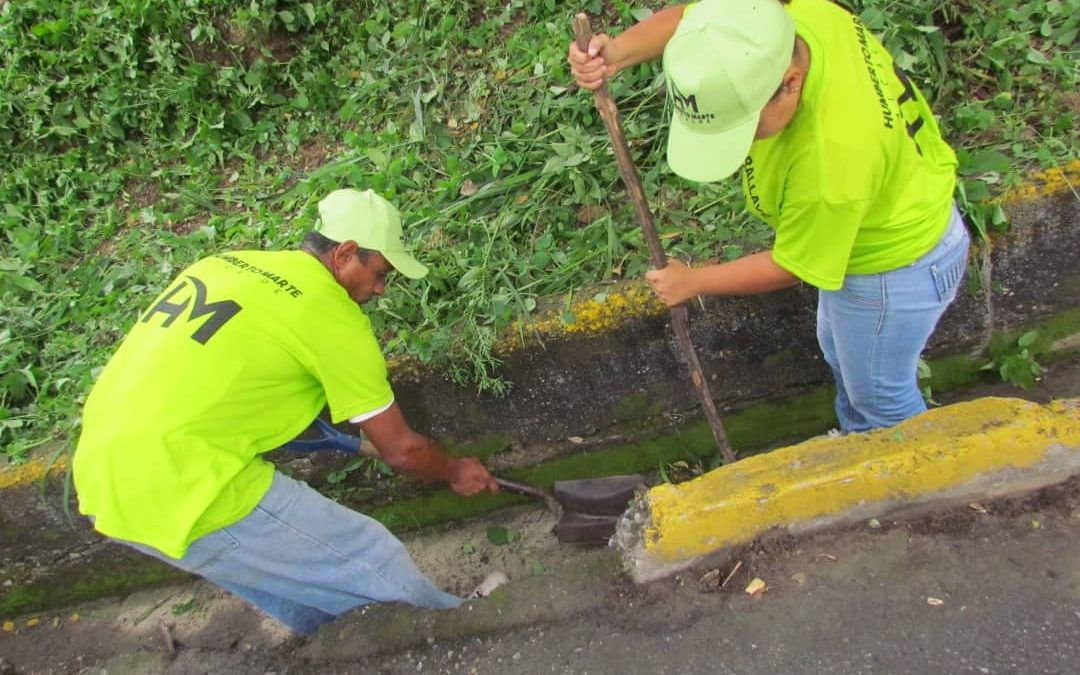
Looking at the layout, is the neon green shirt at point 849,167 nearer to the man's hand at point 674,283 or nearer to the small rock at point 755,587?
the man's hand at point 674,283

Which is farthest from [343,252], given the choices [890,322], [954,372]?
[954,372]


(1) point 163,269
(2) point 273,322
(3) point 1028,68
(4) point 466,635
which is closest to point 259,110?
(1) point 163,269

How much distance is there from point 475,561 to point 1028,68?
124 inches

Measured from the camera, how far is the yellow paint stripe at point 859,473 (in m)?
2.18

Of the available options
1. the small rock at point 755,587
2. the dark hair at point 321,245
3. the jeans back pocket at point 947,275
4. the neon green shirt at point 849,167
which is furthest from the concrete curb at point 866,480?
the dark hair at point 321,245

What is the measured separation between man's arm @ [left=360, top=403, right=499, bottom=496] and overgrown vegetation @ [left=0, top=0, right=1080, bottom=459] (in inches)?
15.2

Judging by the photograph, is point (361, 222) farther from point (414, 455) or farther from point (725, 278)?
point (725, 278)

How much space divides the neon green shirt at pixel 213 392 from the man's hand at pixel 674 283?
0.94 meters

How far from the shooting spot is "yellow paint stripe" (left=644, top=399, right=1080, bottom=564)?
2178 millimetres

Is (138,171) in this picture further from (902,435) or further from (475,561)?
(902,435)

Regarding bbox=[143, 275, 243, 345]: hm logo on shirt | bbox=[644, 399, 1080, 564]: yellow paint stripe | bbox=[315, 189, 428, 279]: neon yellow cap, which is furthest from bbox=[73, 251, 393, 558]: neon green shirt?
bbox=[644, 399, 1080, 564]: yellow paint stripe

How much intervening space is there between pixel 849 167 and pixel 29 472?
3.38 meters

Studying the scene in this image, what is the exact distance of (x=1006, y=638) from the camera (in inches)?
78.0

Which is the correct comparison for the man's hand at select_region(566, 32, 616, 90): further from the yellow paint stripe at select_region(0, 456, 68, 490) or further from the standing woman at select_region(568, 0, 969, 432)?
the yellow paint stripe at select_region(0, 456, 68, 490)
